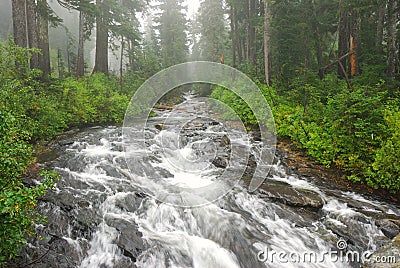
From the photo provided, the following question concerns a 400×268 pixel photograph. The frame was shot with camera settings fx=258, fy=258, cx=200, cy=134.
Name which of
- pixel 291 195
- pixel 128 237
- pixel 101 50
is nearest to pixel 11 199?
pixel 128 237

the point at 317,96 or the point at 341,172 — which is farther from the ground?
the point at 317,96

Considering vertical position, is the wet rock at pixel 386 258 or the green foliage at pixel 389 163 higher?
the green foliage at pixel 389 163

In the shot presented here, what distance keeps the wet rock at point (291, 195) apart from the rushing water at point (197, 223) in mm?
77

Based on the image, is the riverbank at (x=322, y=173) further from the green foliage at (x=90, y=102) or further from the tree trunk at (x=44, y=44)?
the tree trunk at (x=44, y=44)

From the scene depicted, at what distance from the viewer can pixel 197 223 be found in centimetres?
601

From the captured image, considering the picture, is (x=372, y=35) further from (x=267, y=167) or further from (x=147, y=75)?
(x=147, y=75)

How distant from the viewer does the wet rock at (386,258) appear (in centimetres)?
423

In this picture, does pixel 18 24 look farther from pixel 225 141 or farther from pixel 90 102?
pixel 225 141

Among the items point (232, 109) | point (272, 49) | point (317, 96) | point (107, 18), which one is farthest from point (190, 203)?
point (107, 18)

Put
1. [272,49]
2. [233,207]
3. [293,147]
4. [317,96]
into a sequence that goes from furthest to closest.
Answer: [272,49]
[317,96]
[293,147]
[233,207]

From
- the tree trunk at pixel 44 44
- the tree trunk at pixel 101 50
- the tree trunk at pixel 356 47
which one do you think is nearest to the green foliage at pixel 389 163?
the tree trunk at pixel 356 47

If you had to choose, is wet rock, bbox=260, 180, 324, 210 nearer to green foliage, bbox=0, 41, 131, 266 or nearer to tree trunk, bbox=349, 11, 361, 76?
green foliage, bbox=0, 41, 131, 266

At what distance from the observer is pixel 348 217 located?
244 inches

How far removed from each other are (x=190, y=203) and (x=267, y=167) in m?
3.76
